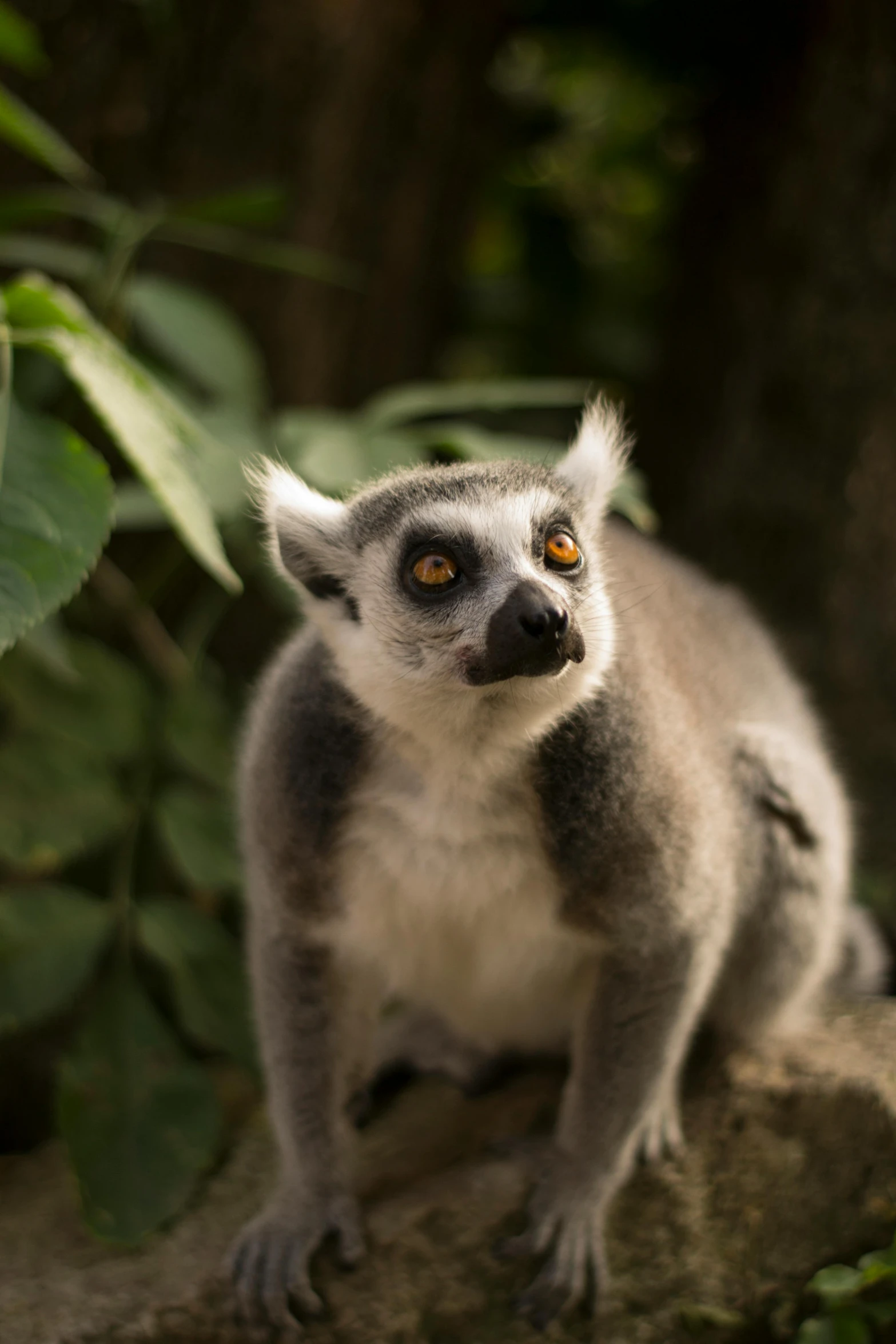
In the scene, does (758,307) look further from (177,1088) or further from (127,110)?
(177,1088)

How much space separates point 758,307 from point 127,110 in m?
2.46

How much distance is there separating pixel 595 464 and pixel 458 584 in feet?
1.76

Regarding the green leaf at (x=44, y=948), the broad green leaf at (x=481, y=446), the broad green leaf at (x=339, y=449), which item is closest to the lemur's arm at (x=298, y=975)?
the broad green leaf at (x=339, y=449)

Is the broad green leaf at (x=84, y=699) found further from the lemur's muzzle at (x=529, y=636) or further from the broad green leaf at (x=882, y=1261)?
the broad green leaf at (x=882, y=1261)

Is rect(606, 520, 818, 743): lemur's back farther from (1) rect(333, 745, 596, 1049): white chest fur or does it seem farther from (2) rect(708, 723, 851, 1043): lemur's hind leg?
(1) rect(333, 745, 596, 1049): white chest fur

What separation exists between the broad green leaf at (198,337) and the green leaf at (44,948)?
1532 millimetres

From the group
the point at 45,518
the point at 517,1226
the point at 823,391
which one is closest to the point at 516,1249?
the point at 517,1226

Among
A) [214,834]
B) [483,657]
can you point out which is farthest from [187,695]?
[483,657]

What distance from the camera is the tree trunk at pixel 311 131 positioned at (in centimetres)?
415

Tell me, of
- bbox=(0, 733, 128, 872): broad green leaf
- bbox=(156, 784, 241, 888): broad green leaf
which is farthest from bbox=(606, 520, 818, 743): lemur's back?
bbox=(0, 733, 128, 872): broad green leaf

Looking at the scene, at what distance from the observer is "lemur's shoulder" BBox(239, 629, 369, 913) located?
2.56 m

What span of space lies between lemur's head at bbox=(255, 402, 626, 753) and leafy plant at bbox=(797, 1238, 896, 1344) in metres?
1.27

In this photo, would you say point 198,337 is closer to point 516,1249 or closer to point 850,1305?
point 516,1249

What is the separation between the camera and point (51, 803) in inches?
124
